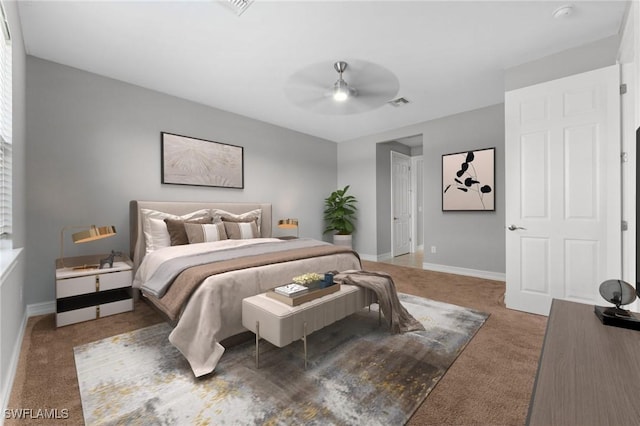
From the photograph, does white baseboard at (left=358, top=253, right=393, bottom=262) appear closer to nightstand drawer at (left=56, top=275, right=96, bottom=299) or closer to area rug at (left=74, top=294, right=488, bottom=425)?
area rug at (left=74, top=294, right=488, bottom=425)

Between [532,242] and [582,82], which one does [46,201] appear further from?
[582,82]

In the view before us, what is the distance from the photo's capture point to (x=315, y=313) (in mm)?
1952

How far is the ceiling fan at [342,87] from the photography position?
3.08 metres

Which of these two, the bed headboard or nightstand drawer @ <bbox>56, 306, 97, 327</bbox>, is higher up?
the bed headboard

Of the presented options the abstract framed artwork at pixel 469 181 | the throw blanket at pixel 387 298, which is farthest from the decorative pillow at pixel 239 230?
the abstract framed artwork at pixel 469 181

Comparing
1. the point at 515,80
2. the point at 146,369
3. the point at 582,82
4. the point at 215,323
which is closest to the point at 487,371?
the point at 215,323

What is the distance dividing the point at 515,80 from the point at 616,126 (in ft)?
3.34

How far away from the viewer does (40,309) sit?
2.86m

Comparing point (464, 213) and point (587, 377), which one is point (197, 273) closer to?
point (587, 377)

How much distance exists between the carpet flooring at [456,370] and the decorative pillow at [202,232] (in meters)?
0.87

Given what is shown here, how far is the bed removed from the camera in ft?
6.39

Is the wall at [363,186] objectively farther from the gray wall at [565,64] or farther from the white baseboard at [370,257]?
the gray wall at [565,64]

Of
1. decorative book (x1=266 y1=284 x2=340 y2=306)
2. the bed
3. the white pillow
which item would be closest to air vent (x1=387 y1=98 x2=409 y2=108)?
the bed

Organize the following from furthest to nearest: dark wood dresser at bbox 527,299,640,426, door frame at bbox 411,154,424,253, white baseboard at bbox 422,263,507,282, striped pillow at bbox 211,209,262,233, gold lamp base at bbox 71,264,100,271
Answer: door frame at bbox 411,154,424,253, white baseboard at bbox 422,263,507,282, striped pillow at bbox 211,209,262,233, gold lamp base at bbox 71,264,100,271, dark wood dresser at bbox 527,299,640,426
